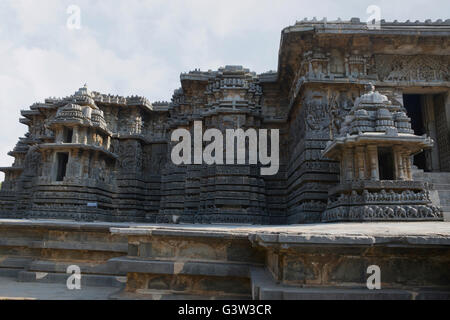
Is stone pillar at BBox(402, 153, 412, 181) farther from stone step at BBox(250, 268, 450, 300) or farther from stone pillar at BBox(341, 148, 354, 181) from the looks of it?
stone step at BBox(250, 268, 450, 300)

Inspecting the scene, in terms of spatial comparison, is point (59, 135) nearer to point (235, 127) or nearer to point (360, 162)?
point (235, 127)

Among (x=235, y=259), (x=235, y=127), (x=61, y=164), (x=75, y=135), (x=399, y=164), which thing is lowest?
(x=235, y=259)

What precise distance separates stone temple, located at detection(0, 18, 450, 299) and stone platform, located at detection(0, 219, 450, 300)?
0.06ft

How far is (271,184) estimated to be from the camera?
17.7 m

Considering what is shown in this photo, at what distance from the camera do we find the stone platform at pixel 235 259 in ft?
10.4

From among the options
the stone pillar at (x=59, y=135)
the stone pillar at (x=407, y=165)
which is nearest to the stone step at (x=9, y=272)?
the stone pillar at (x=407, y=165)

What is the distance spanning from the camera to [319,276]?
10.8 feet

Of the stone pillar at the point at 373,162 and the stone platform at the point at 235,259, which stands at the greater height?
the stone pillar at the point at 373,162

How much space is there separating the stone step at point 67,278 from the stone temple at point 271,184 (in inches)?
0.9

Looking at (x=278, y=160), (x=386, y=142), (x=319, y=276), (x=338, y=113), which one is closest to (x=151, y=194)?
(x=278, y=160)

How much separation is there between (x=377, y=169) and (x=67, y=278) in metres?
8.92

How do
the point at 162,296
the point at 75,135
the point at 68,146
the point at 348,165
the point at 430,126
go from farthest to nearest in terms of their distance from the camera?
the point at 75,135, the point at 68,146, the point at 430,126, the point at 348,165, the point at 162,296

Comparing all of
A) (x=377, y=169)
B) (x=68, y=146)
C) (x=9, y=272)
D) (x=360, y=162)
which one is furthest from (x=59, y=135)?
(x=377, y=169)

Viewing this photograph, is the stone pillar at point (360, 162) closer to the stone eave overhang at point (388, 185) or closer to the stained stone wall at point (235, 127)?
the stone eave overhang at point (388, 185)
